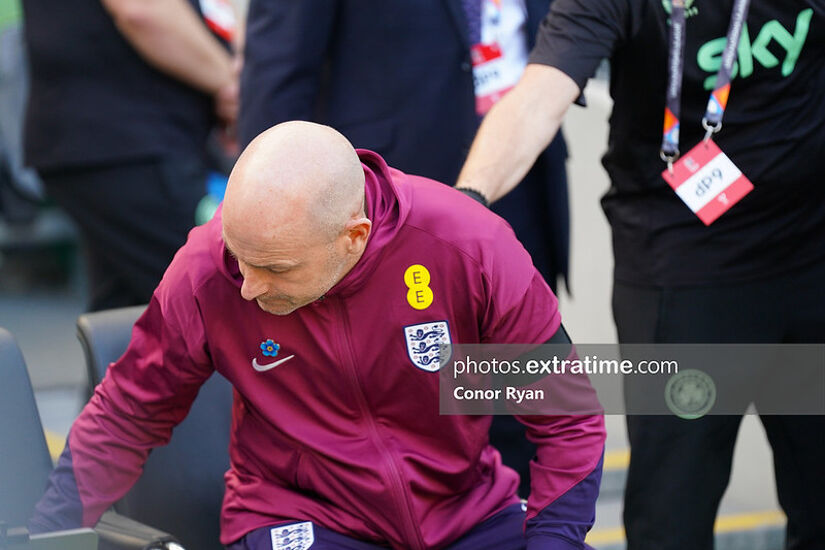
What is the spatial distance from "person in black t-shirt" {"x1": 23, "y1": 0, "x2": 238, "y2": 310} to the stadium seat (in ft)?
3.40

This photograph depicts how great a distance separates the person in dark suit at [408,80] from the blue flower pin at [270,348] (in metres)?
1.09

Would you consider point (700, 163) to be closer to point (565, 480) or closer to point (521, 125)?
point (521, 125)

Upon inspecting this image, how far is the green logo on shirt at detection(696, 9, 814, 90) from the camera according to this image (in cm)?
250

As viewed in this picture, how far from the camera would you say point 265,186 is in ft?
6.35

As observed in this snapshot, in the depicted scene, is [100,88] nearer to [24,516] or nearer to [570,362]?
[24,516]

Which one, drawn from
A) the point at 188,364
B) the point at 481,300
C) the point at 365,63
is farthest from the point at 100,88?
the point at 481,300

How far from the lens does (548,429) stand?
2230 millimetres

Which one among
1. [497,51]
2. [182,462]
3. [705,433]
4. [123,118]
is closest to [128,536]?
[182,462]

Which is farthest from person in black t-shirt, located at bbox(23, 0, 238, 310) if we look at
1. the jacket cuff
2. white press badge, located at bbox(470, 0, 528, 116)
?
the jacket cuff

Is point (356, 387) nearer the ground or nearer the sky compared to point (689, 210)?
nearer the ground

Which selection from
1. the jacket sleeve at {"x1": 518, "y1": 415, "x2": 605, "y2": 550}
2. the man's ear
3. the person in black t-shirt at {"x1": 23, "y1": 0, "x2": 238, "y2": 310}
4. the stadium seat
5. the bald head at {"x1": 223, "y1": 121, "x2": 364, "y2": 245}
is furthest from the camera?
the person in black t-shirt at {"x1": 23, "y1": 0, "x2": 238, "y2": 310}

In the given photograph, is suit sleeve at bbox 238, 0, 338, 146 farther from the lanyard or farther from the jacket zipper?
the jacket zipper

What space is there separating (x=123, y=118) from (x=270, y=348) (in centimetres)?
160

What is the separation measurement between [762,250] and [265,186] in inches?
45.6
